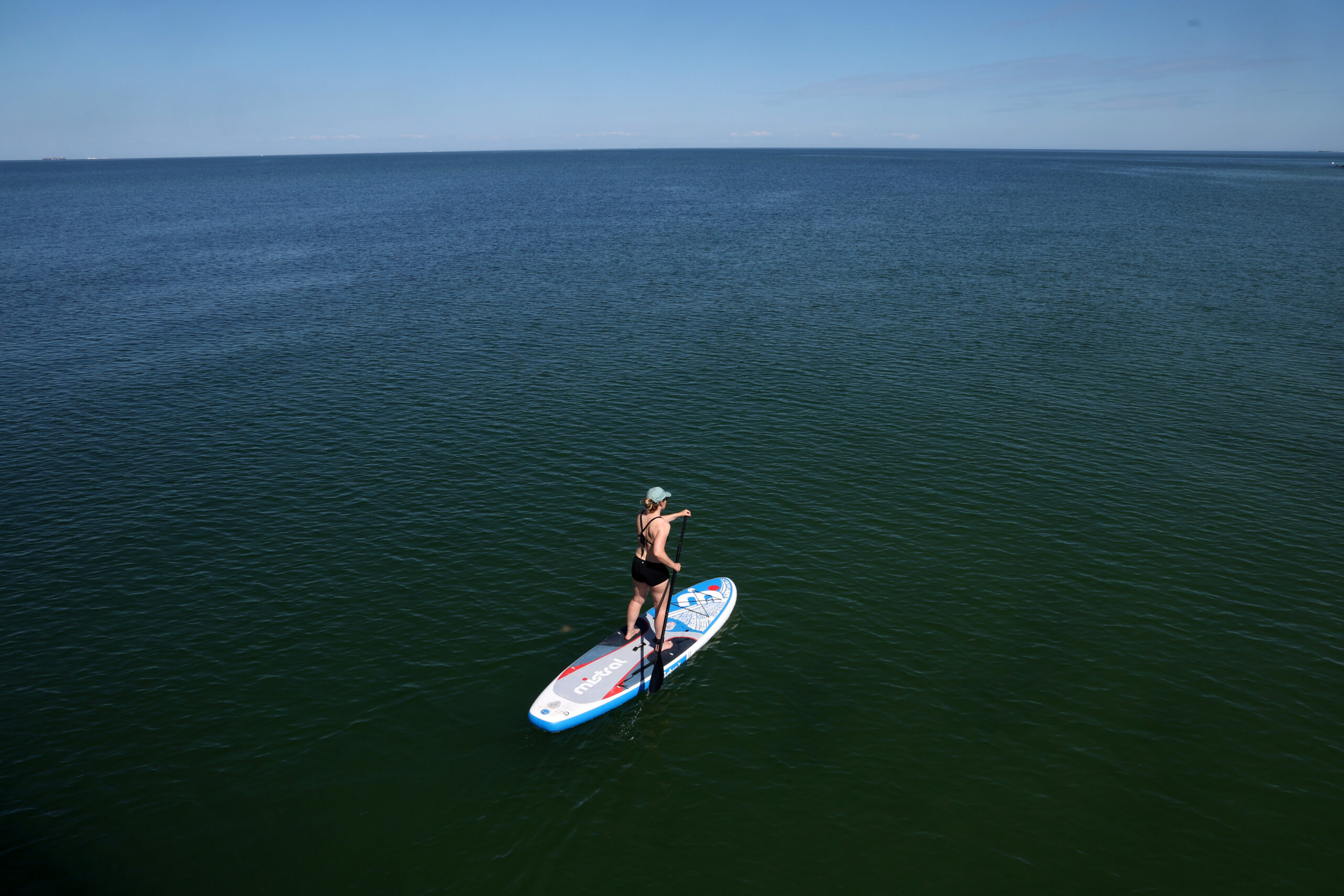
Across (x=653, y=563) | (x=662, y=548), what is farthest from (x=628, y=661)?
(x=662, y=548)

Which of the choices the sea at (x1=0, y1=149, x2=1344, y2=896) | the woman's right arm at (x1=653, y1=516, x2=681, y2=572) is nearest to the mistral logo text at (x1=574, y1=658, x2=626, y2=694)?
the sea at (x1=0, y1=149, x2=1344, y2=896)

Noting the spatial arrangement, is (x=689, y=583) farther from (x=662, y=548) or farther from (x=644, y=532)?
(x=644, y=532)

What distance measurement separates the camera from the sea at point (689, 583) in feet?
54.8

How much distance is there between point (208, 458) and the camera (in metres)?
35.7

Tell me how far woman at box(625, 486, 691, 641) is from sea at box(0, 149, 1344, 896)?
7.16 ft

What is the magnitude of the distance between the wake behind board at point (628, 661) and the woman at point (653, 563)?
1.90 ft

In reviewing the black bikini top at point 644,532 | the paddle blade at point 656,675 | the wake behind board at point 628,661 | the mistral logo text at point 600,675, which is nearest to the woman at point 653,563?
the black bikini top at point 644,532

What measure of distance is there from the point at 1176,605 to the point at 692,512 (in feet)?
56.5

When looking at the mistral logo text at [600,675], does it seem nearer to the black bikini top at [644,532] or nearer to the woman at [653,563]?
the woman at [653,563]

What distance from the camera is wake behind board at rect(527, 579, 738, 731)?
19.7m

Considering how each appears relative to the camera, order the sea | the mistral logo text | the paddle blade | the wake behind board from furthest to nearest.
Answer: the paddle blade, the mistral logo text, the wake behind board, the sea

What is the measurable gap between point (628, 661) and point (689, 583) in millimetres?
5357

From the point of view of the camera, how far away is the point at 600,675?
20.7 meters

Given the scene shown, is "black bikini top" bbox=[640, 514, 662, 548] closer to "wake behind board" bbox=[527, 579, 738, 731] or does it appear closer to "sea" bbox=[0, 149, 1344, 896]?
"wake behind board" bbox=[527, 579, 738, 731]
